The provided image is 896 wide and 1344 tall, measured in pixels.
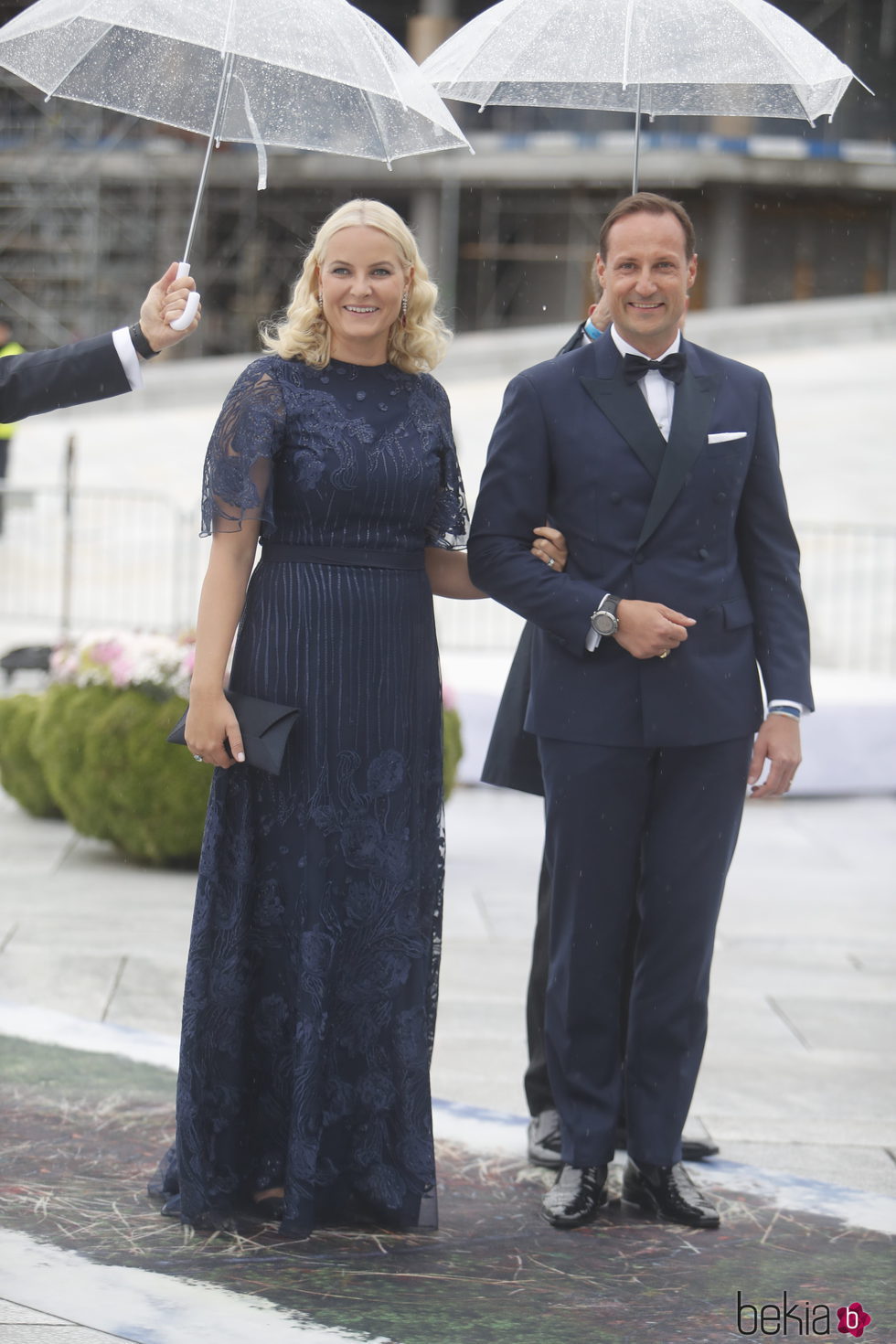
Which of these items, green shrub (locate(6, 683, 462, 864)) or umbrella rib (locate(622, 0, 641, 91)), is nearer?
umbrella rib (locate(622, 0, 641, 91))

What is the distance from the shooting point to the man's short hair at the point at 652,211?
11.7ft

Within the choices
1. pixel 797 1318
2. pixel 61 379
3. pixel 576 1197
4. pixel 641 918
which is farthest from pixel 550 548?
pixel 797 1318

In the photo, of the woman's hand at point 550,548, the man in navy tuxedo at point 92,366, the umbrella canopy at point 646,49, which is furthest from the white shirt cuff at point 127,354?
the umbrella canopy at point 646,49

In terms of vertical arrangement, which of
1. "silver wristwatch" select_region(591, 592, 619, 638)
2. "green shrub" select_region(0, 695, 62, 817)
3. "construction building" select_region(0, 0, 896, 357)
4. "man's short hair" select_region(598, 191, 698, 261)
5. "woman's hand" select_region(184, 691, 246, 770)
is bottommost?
"green shrub" select_region(0, 695, 62, 817)

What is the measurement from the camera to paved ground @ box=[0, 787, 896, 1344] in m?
3.16

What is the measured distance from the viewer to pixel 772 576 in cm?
363

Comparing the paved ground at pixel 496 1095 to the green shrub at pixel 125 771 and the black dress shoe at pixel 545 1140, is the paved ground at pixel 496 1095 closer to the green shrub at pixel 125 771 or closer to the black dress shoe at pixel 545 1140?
the black dress shoe at pixel 545 1140

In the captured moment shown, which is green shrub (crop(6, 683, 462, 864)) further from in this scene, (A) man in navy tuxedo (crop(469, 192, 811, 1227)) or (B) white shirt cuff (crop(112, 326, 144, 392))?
(B) white shirt cuff (crop(112, 326, 144, 392))

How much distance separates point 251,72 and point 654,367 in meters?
1.13

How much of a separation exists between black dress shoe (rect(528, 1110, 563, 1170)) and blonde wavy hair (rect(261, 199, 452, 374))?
175cm

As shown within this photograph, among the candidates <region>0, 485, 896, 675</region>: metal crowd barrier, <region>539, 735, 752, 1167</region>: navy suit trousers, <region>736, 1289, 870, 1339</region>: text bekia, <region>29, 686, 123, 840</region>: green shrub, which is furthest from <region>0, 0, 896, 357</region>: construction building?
<region>736, 1289, 870, 1339</region>: text bekia

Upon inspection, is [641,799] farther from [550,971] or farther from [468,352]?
[468,352]

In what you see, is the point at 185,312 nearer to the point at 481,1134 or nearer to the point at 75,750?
the point at 481,1134

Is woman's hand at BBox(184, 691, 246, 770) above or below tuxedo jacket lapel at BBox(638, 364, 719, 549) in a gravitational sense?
below
